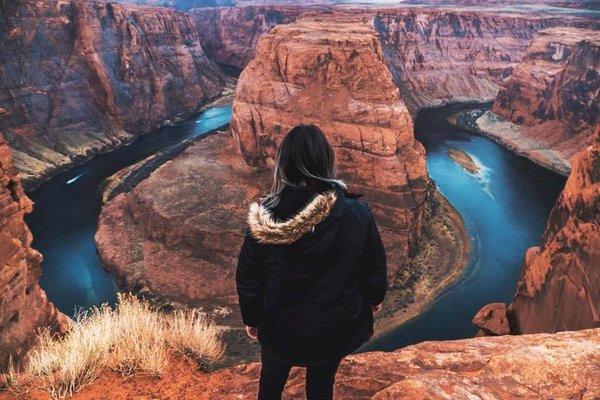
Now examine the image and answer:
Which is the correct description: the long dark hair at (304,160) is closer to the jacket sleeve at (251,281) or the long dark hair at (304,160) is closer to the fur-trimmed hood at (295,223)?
the fur-trimmed hood at (295,223)

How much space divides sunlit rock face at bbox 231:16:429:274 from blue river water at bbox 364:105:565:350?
4.56 m

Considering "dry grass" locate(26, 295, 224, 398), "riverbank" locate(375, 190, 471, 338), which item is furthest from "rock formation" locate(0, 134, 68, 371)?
"riverbank" locate(375, 190, 471, 338)

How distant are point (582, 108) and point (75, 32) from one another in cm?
6846

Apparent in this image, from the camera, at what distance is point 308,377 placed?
4.28 meters

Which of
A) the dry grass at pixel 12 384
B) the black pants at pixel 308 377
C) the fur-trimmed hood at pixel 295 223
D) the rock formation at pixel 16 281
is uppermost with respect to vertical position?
the fur-trimmed hood at pixel 295 223

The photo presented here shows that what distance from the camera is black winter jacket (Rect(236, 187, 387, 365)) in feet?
12.2

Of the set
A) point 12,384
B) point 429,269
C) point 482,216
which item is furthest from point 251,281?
point 482,216

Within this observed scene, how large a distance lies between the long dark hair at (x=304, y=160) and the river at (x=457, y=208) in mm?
21590

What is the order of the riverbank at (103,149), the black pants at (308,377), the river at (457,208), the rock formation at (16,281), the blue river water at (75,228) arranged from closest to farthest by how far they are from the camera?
1. the black pants at (308,377)
2. the rock formation at (16,281)
3. the river at (457,208)
4. the blue river water at (75,228)
5. the riverbank at (103,149)

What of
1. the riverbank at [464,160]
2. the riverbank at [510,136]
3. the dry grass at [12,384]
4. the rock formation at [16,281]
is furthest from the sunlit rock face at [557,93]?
the dry grass at [12,384]

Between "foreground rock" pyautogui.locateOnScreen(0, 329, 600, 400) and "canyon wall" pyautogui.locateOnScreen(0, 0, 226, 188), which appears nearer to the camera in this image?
"foreground rock" pyautogui.locateOnScreen(0, 329, 600, 400)

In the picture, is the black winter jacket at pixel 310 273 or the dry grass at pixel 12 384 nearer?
the black winter jacket at pixel 310 273

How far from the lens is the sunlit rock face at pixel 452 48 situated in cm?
8425

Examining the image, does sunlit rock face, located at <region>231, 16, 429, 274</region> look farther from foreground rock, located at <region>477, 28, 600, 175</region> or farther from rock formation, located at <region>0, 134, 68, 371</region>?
foreground rock, located at <region>477, 28, 600, 175</region>
